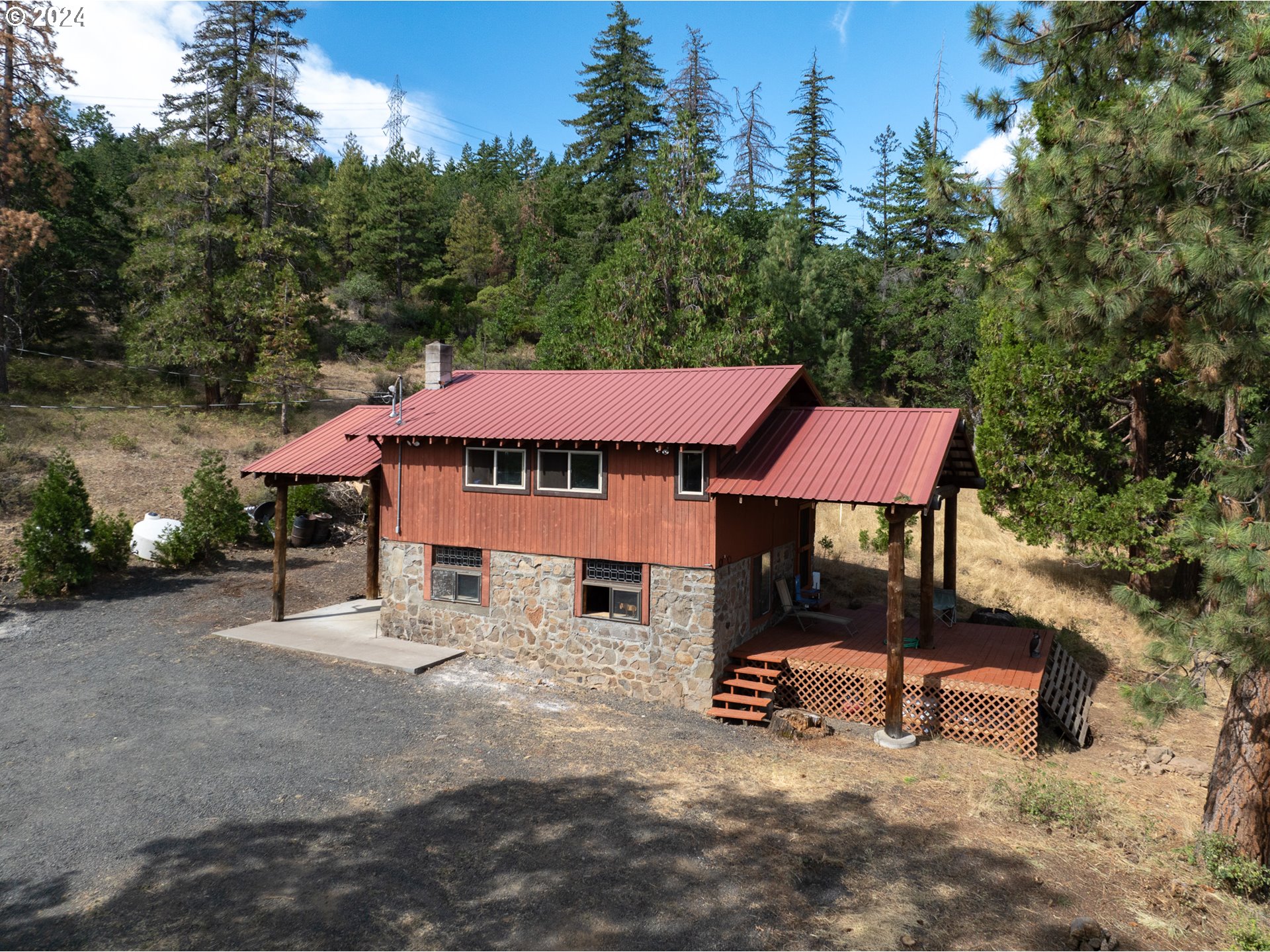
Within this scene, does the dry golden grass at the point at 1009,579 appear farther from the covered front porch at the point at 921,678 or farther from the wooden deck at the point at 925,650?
the covered front porch at the point at 921,678

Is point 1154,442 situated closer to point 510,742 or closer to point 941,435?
point 941,435

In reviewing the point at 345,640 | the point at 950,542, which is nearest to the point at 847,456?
the point at 950,542

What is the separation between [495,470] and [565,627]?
316cm

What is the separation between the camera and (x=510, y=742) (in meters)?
11.1

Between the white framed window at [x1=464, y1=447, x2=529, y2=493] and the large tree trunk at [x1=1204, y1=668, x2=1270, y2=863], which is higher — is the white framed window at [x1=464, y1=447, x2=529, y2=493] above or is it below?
above

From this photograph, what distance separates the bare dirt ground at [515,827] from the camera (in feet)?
22.6

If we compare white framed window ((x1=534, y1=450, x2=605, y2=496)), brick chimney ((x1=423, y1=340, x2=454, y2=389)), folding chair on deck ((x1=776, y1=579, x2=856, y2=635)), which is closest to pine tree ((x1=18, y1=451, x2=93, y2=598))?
brick chimney ((x1=423, y1=340, x2=454, y2=389))

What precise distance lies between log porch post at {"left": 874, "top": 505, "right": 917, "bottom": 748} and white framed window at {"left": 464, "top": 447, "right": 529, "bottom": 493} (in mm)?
6430

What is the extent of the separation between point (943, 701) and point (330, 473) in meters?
12.1

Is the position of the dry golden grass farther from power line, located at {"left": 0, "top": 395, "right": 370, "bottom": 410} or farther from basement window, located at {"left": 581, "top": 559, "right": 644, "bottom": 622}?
power line, located at {"left": 0, "top": 395, "right": 370, "bottom": 410}

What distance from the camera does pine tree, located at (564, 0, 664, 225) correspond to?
37.2 m

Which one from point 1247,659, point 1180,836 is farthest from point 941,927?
point 1180,836

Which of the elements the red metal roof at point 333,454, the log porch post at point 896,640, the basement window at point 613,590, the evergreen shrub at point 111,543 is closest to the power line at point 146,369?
the evergreen shrub at point 111,543

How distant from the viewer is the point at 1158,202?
874 cm
